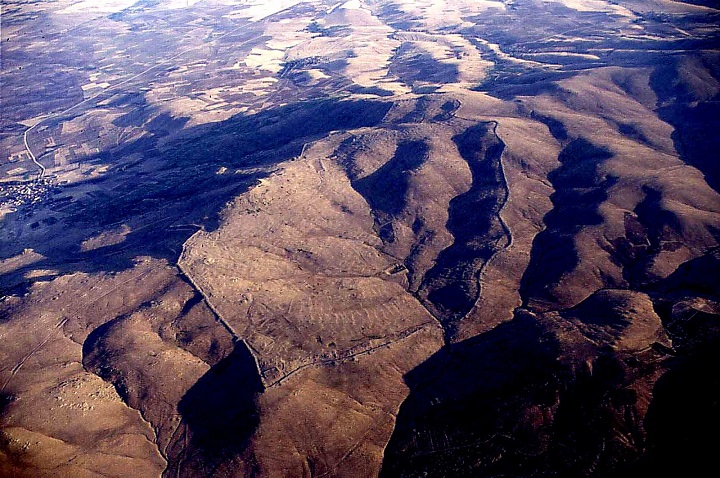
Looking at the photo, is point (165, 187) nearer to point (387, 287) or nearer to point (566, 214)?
point (387, 287)

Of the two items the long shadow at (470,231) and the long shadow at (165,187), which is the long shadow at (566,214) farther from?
the long shadow at (165,187)

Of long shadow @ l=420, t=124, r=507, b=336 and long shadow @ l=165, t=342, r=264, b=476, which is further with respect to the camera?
long shadow @ l=420, t=124, r=507, b=336

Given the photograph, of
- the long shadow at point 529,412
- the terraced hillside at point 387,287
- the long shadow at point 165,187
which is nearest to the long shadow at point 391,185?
the terraced hillside at point 387,287

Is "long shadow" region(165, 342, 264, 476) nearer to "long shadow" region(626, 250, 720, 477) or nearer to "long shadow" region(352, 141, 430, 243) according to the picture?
"long shadow" region(352, 141, 430, 243)

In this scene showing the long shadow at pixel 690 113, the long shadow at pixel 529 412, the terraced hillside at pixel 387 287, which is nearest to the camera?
the long shadow at pixel 529 412

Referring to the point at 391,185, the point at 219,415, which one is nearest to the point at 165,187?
the point at 391,185

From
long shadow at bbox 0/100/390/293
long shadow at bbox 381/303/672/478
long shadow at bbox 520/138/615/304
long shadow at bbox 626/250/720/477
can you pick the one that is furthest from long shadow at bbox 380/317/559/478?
long shadow at bbox 0/100/390/293
